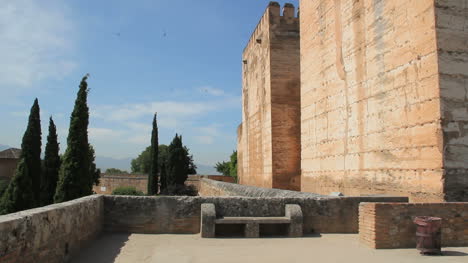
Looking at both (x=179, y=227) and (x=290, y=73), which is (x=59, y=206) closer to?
(x=179, y=227)

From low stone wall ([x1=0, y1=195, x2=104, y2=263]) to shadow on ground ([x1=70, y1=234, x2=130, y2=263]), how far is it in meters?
0.10

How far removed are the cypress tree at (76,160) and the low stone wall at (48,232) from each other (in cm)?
1168

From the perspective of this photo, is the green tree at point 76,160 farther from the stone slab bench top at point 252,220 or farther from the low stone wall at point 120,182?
the low stone wall at point 120,182

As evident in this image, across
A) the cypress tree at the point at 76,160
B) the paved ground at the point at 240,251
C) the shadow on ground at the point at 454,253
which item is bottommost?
the paved ground at the point at 240,251

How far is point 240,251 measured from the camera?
536cm

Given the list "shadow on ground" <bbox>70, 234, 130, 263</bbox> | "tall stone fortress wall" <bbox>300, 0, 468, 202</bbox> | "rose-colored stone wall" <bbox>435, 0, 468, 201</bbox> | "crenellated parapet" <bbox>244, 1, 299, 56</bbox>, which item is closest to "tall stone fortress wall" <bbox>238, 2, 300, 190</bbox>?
"crenellated parapet" <bbox>244, 1, 299, 56</bbox>

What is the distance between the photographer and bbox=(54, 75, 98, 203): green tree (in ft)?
55.3

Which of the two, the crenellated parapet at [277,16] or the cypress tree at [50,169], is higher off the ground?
the crenellated parapet at [277,16]

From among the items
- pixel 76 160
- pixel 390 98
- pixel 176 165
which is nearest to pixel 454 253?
pixel 390 98

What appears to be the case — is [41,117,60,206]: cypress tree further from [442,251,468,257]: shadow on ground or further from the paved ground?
[442,251,468,257]: shadow on ground

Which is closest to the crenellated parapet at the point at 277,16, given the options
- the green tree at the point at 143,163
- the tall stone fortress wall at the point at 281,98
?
the tall stone fortress wall at the point at 281,98

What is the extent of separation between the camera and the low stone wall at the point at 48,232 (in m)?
3.44

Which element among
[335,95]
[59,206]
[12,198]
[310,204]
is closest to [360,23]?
[335,95]

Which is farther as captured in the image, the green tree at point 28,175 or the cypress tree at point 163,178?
the cypress tree at point 163,178
